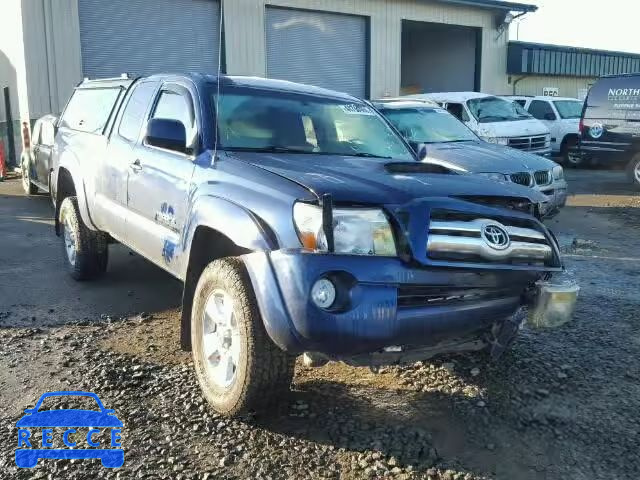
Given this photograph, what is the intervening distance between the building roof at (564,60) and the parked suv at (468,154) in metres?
16.1

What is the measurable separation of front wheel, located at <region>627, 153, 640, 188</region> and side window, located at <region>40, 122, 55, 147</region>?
1073 cm

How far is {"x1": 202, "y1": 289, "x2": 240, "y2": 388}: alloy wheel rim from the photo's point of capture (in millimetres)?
3414

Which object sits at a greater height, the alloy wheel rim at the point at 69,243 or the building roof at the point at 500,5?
the building roof at the point at 500,5

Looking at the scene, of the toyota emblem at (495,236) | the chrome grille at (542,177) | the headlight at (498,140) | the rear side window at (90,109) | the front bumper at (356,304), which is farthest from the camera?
the headlight at (498,140)

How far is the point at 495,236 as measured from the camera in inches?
130

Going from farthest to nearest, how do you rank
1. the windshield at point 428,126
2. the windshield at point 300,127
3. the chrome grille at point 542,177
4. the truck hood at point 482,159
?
the windshield at point 428,126 < the chrome grille at point 542,177 < the truck hood at point 482,159 < the windshield at point 300,127

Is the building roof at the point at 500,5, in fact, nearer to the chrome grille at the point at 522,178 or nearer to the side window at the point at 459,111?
the side window at the point at 459,111

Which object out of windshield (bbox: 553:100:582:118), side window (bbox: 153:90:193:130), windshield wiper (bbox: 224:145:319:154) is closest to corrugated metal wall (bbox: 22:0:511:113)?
windshield (bbox: 553:100:582:118)

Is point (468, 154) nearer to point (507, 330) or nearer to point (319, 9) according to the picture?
point (507, 330)

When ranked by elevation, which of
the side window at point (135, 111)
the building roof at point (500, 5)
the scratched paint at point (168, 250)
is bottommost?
the scratched paint at point (168, 250)

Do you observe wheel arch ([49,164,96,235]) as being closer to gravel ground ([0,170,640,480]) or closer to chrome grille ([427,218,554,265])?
gravel ground ([0,170,640,480])

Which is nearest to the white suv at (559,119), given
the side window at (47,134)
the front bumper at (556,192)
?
the front bumper at (556,192)

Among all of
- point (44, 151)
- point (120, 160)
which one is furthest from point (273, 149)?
point (44, 151)

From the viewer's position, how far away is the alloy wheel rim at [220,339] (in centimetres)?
341
